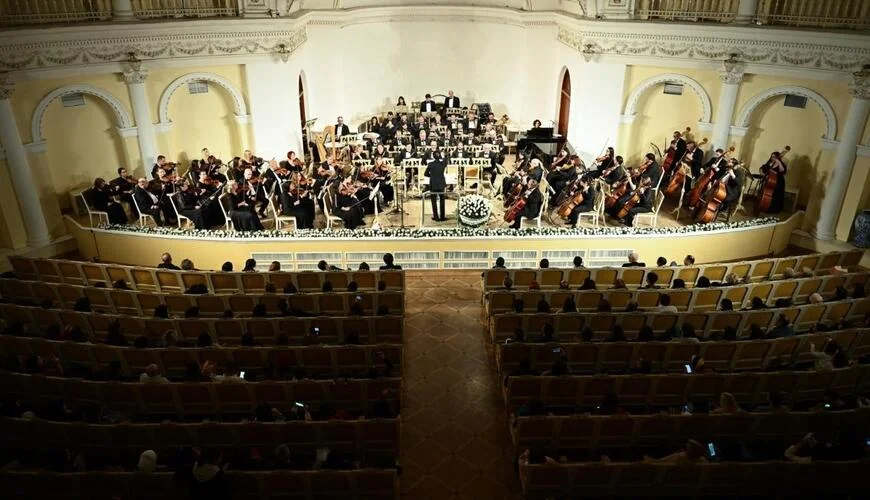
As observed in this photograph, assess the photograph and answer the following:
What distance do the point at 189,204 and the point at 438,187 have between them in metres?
5.61

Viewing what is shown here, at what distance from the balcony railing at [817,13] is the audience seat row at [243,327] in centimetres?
1145

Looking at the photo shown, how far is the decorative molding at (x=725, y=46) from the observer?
13.2 metres

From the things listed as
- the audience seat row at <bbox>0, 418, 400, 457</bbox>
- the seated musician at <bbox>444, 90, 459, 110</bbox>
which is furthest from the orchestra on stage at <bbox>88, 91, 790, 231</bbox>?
the audience seat row at <bbox>0, 418, 400, 457</bbox>

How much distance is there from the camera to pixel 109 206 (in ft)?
46.2

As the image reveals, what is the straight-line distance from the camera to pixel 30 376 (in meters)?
8.16

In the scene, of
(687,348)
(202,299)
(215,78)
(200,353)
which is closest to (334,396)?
(200,353)

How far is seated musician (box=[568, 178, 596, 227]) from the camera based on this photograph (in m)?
13.9

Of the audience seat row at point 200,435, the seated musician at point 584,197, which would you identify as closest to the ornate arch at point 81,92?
the audience seat row at point 200,435

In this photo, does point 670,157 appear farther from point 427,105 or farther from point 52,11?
point 52,11

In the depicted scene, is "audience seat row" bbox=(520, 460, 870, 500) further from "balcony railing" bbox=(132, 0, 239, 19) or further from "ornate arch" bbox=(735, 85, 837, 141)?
"balcony railing" bbox=(132, 0, 239, 19)

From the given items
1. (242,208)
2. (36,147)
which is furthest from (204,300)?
(36,147)

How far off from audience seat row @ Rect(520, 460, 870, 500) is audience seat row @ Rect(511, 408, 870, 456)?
0.73 m

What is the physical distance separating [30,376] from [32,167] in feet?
24.1

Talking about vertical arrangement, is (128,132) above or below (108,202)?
above
